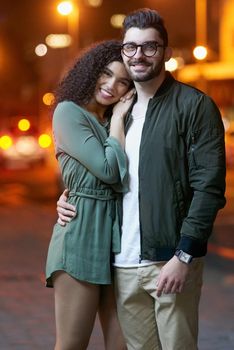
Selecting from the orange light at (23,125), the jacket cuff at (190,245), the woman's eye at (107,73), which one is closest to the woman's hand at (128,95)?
the woman's eye at (107,73)

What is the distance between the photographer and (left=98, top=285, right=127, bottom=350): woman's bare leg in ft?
11.0

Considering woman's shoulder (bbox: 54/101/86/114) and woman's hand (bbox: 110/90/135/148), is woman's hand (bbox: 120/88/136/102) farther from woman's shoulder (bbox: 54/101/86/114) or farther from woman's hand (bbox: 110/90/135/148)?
woman's shoulder (bbox: 54/101/86/114)

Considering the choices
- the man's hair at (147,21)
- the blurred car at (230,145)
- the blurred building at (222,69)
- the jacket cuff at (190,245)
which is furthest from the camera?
the blurred building at (222,69)

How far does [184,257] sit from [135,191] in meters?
0.33

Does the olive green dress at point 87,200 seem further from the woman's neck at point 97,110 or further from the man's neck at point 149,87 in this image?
the man's neck at point 149,87

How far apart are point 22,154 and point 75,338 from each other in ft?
83.8

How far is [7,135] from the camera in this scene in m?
30.1

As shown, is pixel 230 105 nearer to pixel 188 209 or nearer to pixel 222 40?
Result: pixel 222 40

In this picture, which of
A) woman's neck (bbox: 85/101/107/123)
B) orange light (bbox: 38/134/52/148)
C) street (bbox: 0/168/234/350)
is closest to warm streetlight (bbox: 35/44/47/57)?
orange light (bbox: 38/134/52/148)

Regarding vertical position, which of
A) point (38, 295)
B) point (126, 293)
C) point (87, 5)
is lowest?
point (38, 295)

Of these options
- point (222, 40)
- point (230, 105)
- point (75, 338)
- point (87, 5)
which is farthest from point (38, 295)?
point (87, 5)

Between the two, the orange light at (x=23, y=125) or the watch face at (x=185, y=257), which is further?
the orange light at (x=23, y=125)

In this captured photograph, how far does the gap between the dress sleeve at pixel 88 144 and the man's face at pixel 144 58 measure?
28 centimetres

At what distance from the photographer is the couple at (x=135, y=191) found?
9.55 ft
